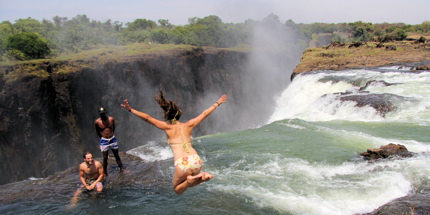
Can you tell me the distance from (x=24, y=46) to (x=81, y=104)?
23.1 feet

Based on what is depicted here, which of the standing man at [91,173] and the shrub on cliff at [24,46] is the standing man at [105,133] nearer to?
the standing man at [91,173]

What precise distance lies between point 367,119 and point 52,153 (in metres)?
17.7

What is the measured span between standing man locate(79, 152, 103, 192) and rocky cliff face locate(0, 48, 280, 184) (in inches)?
552

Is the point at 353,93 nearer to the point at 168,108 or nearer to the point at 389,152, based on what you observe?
the point at 389,152

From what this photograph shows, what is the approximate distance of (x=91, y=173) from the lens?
6.12 metres

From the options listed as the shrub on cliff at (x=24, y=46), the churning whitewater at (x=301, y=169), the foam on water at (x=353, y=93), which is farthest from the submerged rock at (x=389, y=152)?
the shrub on cliff at (x=24, y=46)

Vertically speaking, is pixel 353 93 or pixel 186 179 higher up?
pixel 186 179

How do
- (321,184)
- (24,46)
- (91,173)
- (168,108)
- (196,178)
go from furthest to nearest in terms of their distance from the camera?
(24,46)
(91,173)
(321,184)
(168,108)
(196,178)

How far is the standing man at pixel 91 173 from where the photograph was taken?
19.8 feet

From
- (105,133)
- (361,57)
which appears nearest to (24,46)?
(105,133)

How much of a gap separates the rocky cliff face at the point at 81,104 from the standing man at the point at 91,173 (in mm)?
14033

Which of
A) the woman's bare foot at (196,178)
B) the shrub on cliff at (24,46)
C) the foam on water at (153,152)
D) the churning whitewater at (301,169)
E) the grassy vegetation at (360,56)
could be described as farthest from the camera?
the shrub on cliff at (24,46)

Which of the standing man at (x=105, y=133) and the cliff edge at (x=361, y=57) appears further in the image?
the cliff edge at (x=361, y=57)

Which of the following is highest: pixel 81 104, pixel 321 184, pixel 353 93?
pixel 81 104
